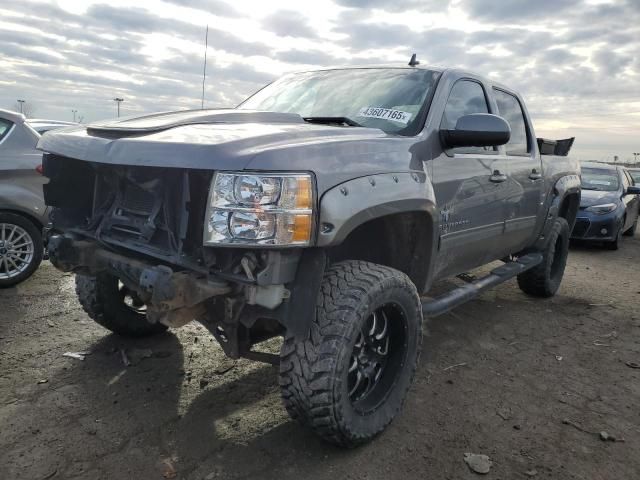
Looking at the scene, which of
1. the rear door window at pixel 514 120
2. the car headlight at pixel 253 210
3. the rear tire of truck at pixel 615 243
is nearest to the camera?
the car headlight at pixel 253 210

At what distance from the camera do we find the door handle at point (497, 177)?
3.89 m

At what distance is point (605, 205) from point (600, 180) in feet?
4.65

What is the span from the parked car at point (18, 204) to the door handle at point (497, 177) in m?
4.01

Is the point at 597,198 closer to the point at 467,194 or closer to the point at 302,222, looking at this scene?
the point at 467,194

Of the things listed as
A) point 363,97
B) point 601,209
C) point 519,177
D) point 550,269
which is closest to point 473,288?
point 519,177

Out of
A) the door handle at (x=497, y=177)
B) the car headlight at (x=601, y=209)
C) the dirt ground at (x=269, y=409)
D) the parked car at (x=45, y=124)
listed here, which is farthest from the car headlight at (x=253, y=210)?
the car headlight at (x=601, y=209)

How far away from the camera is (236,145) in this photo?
2258mm

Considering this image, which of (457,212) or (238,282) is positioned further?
(457,212)

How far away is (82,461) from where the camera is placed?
252cm

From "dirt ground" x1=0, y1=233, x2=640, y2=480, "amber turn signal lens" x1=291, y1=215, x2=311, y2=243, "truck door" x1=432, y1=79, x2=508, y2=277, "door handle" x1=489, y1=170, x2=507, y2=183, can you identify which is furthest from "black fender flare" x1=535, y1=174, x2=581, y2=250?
"amber turn signal lens" x1=291, y1=215, x2=311, y2=243

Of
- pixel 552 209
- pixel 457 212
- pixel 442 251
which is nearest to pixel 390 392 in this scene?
pixel 442 251

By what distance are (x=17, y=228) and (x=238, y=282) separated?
3.68 meters

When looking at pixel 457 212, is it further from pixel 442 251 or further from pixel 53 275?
pixel 53 275

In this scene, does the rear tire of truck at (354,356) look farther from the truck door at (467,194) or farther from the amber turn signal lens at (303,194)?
the truck door at (467,194)
